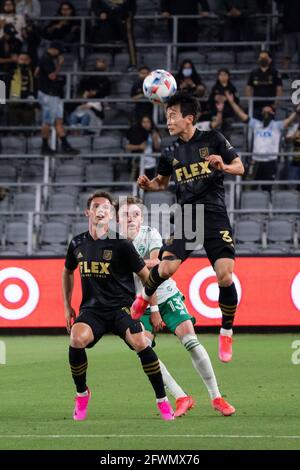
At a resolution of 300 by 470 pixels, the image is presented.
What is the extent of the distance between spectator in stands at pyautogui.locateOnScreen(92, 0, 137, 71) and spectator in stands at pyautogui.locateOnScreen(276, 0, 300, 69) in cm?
309

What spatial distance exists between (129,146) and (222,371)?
8699 mm

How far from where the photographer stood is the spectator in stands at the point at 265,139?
76.1 feet

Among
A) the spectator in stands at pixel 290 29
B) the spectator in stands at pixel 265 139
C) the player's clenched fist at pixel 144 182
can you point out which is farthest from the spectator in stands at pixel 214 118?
the player's clenched fist at pixel 144 182

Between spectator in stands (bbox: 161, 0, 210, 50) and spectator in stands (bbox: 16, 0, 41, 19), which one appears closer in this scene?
spectator in stands (bbox: 161, 0, 210, 50)

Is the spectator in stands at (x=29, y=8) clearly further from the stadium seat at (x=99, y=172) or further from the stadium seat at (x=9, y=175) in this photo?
the stadium seat at (x=99, y=172)

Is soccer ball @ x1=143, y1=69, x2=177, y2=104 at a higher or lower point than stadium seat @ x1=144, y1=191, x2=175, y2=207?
higher

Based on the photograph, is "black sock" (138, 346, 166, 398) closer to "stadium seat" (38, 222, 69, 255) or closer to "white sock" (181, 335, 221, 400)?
"white sock" (181, 335, 221, 400)

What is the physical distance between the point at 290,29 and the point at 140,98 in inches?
132

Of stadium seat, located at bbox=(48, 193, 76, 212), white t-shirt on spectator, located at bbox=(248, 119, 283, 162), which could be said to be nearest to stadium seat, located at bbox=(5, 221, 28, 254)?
stadium seat, located at bbox=(48, 193, 76, 212)

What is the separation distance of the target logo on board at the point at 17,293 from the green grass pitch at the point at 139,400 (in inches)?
42.6

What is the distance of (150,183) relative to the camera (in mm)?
12047

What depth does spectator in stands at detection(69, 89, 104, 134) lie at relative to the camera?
2538 cm

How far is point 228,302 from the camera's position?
11.9 metres
